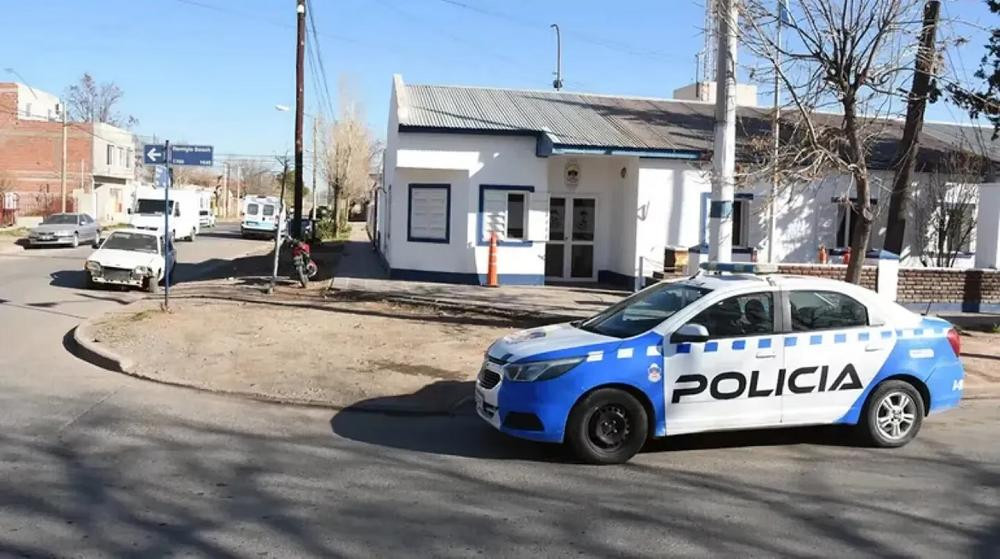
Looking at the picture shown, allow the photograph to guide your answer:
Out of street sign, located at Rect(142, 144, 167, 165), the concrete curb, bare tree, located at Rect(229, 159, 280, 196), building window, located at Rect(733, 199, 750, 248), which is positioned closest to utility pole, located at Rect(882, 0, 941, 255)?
building window, located at Rect(733, 199, 750, 248)

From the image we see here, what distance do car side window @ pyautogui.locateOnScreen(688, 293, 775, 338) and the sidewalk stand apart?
7268 millimetres

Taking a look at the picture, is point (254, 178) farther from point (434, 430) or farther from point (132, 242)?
point (434, 430)

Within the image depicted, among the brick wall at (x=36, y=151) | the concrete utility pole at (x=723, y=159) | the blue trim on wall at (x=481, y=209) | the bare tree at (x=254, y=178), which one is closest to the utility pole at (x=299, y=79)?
the blue trim on wall at (x=481, y=209)

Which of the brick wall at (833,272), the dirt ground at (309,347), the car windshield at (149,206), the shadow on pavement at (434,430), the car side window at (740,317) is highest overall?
the car windshield at (149,206)

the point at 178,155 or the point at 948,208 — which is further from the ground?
the point at 178,155

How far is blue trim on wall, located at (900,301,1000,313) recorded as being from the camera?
1728cm

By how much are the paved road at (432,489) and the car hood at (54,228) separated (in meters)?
29.6

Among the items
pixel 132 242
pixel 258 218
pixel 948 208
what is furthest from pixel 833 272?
pixel 258 218

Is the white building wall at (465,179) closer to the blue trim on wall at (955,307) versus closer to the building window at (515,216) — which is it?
the building window at (515,216)

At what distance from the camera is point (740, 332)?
281 inches

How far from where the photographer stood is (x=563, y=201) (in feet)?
68.5

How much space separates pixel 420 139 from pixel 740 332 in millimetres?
13384

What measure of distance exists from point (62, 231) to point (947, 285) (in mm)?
32497

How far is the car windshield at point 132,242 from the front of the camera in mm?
20469
